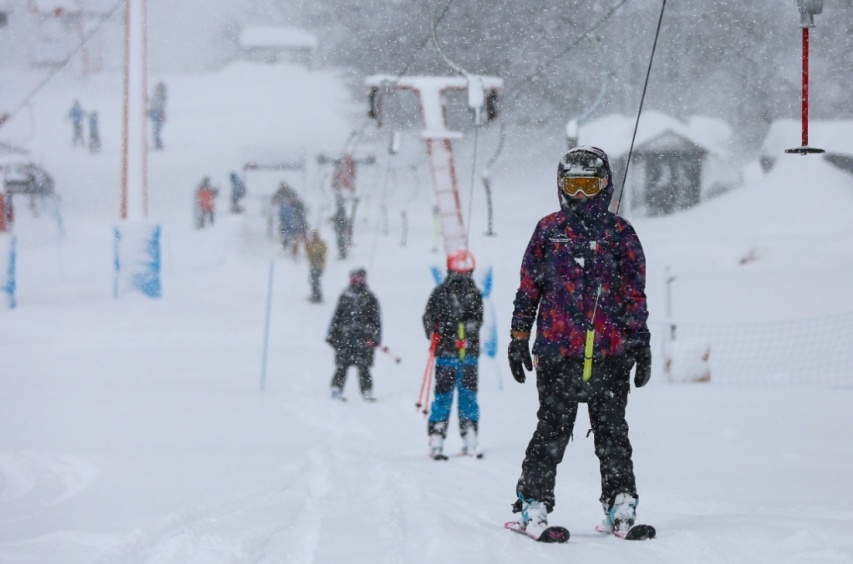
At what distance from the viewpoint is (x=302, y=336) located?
1617 cm

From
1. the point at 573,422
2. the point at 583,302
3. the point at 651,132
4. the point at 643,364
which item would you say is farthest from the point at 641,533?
the point at 651,132

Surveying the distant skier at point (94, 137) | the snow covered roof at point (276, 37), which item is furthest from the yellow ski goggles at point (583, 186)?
the snow covered roof at point (276, 37)

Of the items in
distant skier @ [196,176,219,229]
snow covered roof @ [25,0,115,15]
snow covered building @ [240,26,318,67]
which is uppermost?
snow covered roof @ [25,0,115,15]

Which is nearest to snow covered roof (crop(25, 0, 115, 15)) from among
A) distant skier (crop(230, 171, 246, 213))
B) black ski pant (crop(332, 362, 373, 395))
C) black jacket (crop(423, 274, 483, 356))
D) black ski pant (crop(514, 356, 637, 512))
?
distant skier (crop(230, 171, 246, 213))

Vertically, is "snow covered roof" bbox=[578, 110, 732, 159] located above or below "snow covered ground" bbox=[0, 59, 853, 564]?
above

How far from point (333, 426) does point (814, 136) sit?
25766 mm

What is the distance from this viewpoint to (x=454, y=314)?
7.23 meters

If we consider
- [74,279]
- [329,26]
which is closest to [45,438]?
[74,279]

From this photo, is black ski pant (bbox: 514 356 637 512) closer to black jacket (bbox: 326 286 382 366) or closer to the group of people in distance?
the group of people in distance

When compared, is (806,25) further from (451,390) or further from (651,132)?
(651,132)

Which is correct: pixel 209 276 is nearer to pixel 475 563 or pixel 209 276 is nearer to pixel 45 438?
pixel 45 438

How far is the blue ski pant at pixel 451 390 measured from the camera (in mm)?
7176

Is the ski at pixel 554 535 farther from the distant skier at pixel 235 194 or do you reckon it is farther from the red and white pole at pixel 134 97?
the distant skier at pixel 235 194

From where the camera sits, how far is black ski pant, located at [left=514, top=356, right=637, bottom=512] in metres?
4.06
